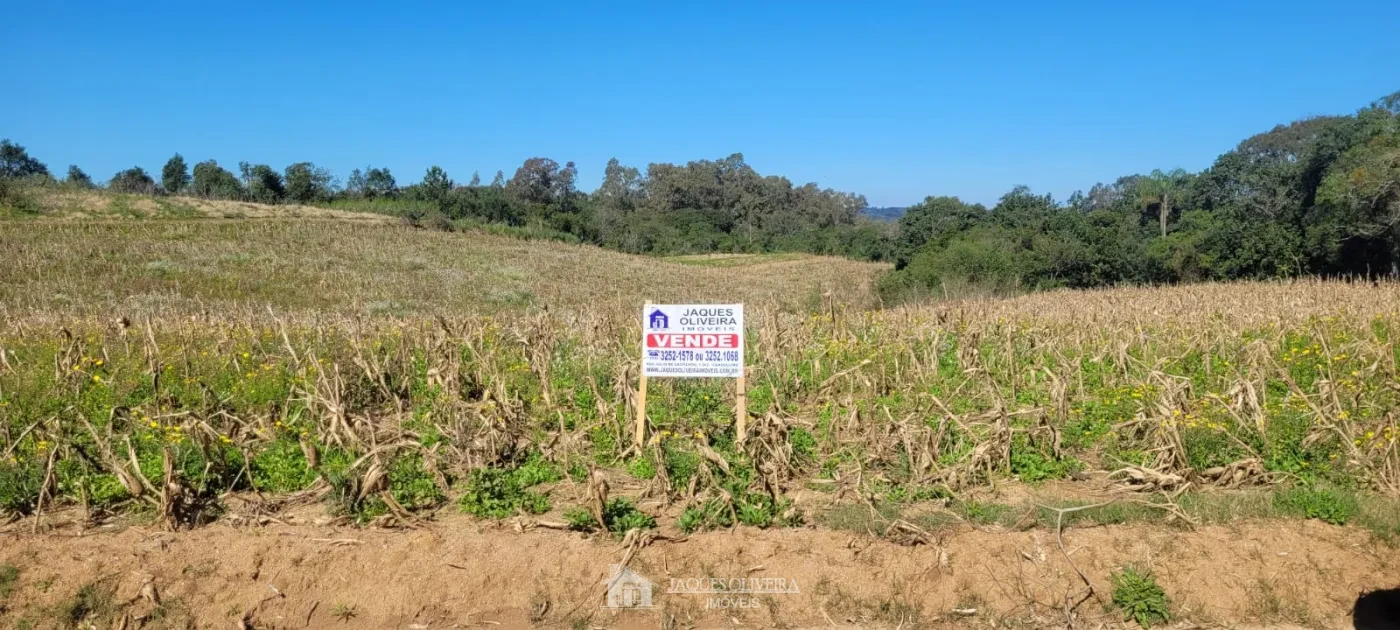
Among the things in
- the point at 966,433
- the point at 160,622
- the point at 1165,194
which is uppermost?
the point at 1165,194

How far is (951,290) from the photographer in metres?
30.6

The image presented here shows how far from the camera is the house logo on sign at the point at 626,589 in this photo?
6238mm

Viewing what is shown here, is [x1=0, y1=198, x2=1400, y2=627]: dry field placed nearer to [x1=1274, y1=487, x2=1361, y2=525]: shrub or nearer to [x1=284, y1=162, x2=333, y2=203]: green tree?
[x1=1274, y1=487, x2=1361, y2=525]: shrub

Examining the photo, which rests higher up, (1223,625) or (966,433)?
(966,433)

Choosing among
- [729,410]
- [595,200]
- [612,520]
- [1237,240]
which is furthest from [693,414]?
[595,200]

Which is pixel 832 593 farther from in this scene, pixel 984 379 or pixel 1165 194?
pixel 1165 194

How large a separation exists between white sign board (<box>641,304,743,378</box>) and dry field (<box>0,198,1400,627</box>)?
710mm

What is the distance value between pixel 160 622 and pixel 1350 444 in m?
9.04

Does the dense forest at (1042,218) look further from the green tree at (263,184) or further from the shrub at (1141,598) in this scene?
the shrub at (1141,598)

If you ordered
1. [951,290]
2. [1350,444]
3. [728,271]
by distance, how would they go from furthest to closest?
[728,271] < [951,290] < [1350,444]

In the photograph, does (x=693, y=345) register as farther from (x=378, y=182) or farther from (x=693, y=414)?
(x=378, y=182)

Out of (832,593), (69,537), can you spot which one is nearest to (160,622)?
(69,537)

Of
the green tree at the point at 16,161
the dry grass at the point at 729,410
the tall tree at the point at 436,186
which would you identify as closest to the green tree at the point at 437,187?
the tall tree at the point at 436,186
